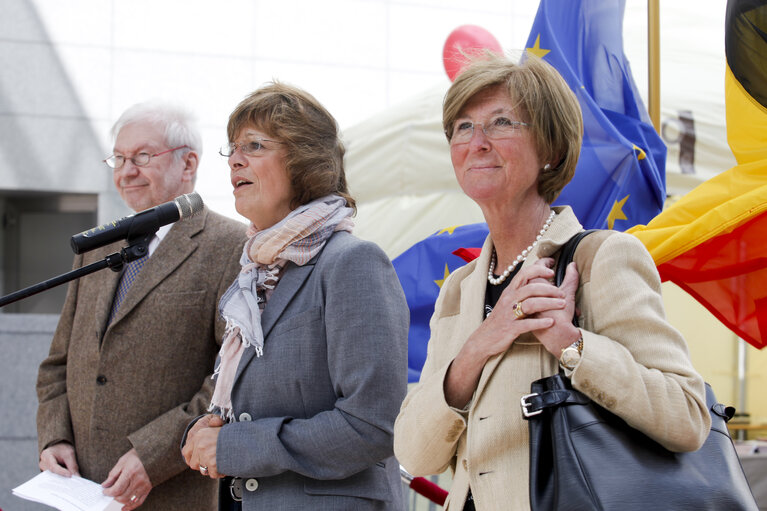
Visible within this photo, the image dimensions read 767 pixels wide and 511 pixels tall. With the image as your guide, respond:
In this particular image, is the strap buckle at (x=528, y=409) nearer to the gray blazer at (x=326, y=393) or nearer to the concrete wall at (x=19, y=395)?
the gray blazer at (x=326, y=393)

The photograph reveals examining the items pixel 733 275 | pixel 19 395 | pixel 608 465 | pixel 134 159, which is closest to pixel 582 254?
pixel 608 465

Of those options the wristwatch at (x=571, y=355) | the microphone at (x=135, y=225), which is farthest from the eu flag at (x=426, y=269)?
the wristwatch at (x=571, y=355)

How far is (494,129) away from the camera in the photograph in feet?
5.71

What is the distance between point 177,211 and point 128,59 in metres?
5.93

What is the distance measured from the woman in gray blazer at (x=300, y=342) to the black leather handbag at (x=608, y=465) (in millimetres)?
685

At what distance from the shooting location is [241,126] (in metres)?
2.27

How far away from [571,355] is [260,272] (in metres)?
1.09

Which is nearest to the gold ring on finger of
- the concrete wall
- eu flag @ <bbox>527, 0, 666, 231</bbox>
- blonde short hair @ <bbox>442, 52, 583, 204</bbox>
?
blonde short hair @ <bbox>442, 52, 583, 204</bbox>

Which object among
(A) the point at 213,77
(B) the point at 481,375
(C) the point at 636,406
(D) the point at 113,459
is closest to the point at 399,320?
(B) the point at 481,375

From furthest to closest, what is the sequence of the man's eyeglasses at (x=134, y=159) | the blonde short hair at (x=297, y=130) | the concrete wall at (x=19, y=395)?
the concrete wall at (x=19, y=395) → the man's eyeglasses at (x=134, y=159) → the blonde short hair at (x=297, y=130)

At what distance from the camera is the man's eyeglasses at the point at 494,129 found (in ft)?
5.64

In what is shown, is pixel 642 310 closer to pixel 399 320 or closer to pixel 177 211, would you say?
pixel 399 320

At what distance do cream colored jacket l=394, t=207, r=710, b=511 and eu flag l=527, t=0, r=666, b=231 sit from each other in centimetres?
96

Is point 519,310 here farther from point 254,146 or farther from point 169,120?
point 169,120
